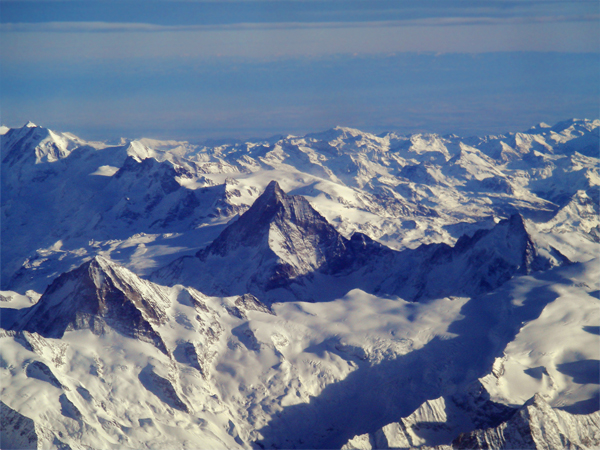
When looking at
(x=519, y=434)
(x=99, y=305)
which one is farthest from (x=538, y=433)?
(x=99, y=305)

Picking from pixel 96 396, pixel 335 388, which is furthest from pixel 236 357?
pixel 96 396

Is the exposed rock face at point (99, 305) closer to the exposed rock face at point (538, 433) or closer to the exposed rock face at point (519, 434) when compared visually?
the exposed rock face at point (519, 434)

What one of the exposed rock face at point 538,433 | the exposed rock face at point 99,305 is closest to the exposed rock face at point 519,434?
the exposed rock face at point 538,433

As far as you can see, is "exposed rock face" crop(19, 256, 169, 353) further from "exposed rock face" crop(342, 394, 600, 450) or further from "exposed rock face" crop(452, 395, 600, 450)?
"exposed rock face" crop(452, 395, 600, 450)

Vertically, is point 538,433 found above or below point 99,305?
above

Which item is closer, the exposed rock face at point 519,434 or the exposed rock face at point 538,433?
the exposed rock face at point 538,433

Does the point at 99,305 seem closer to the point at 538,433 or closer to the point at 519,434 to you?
the point at 519,434

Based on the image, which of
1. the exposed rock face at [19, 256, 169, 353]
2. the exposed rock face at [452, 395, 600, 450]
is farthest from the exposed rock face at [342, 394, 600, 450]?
the exposed rock face at [19, 256, 169, 353]

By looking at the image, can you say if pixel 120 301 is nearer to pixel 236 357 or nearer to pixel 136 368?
pixel 136 368

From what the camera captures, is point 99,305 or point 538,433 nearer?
point 538,433
